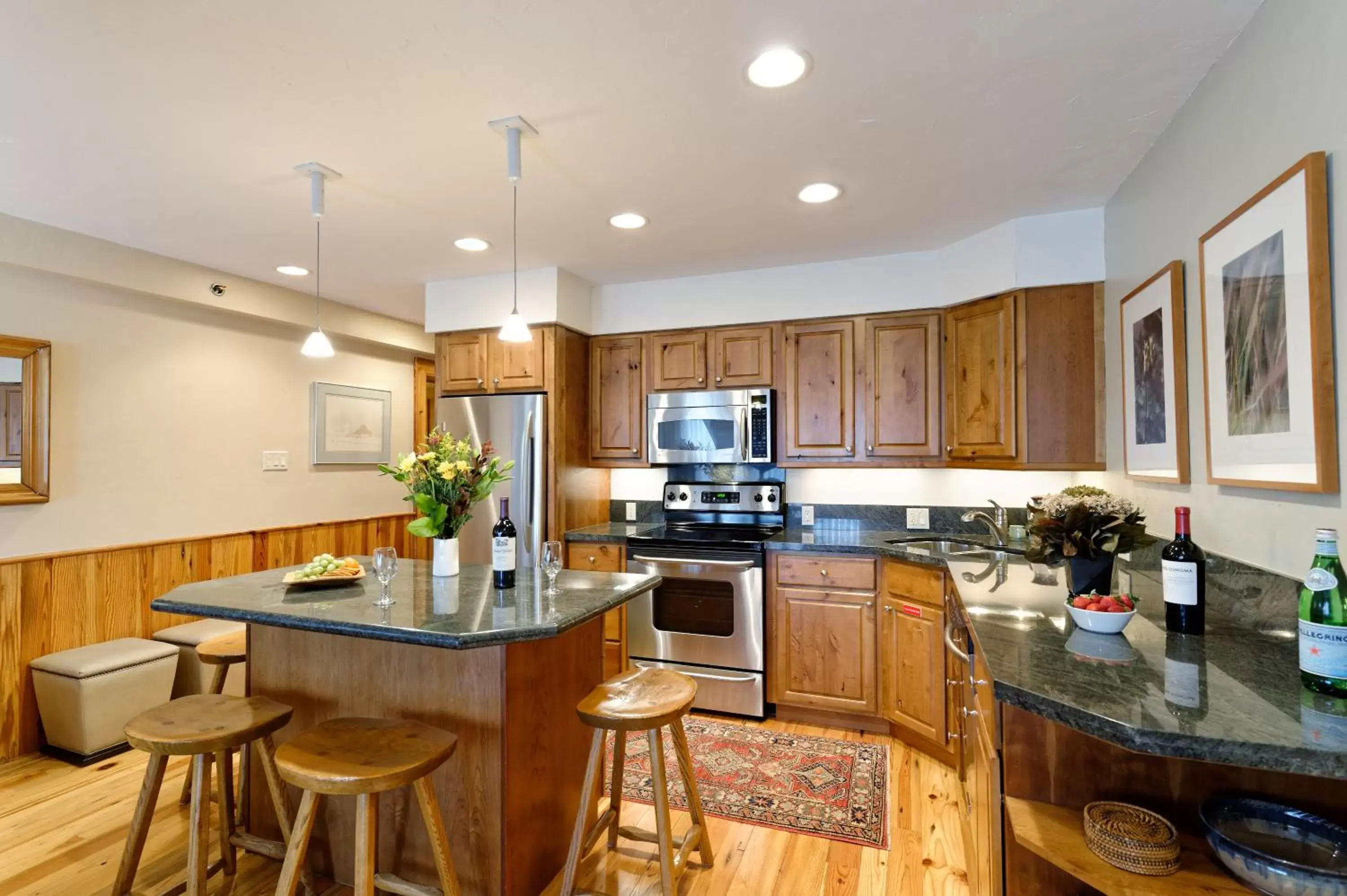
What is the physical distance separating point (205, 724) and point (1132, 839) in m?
2.21

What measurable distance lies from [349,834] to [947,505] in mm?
3093

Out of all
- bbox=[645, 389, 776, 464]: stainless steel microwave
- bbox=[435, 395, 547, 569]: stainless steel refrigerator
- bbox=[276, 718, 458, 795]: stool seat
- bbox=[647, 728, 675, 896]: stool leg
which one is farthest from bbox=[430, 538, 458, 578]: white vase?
bbox=[645, 389, 776, 464]: stainless steel microwave

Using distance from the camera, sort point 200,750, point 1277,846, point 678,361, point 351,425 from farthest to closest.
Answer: point 351,425 → point 678,361 → point 200,750 → point 1277,846

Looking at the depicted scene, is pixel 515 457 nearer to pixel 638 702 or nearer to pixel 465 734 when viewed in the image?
pixel 465 734

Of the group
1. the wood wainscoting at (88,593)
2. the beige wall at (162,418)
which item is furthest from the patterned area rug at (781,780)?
the beige wall at (162,418)

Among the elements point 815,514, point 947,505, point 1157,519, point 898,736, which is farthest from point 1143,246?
point 898,736

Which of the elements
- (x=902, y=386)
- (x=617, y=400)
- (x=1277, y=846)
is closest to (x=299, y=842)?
(x=1277, y=846)

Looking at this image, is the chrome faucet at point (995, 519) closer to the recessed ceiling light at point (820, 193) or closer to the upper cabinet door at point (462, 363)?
the recessed ceiling light at point (820, 193)

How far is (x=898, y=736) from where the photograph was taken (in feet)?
10.2

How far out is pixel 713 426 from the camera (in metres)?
3.73

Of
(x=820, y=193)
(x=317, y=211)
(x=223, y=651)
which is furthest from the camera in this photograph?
(x=820, y=193)

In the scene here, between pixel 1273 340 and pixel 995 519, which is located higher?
pixel 1273 340

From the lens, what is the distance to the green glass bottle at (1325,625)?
115 centimetres

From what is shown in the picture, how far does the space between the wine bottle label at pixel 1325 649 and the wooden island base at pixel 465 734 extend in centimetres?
177
